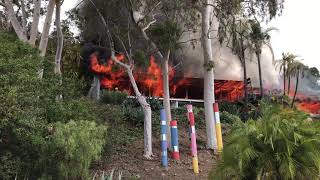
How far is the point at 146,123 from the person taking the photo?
15.7 meters

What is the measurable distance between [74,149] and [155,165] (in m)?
5.36

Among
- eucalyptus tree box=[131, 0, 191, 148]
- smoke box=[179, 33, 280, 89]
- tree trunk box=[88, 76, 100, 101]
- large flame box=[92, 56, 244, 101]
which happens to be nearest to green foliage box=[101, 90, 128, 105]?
large flame box=[92, 56, 244, 101]

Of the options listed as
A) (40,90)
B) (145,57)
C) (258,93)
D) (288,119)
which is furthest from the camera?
(258,93)

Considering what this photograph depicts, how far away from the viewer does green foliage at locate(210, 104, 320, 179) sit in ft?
28.4

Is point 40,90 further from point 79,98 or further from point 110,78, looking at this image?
point 110,78

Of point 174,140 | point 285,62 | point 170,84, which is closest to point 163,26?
point 174,140

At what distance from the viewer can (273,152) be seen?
8.84 m

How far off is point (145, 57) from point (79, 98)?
16.9 feet

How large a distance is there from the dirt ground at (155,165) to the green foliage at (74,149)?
125 inches

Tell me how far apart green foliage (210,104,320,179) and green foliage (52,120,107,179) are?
2602 mm

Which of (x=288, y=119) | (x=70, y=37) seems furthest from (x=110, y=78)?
(x=288, y=119)

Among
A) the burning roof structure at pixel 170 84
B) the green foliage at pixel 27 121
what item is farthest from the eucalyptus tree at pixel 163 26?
the burning roof structure at pixel 170 84

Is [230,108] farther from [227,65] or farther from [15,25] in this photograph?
[15,25]

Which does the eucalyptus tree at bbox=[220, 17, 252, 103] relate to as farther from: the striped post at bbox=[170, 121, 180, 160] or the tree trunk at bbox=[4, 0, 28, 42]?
the tree trunk at bbox=[4, 0, 28, 42]
